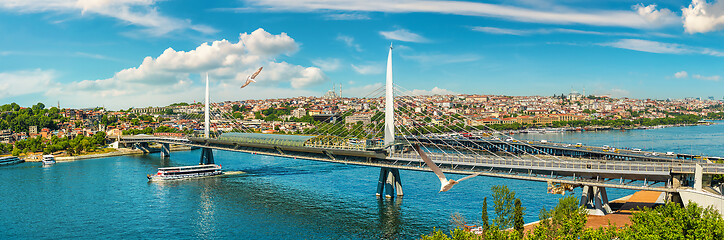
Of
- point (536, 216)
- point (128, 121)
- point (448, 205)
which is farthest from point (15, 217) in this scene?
point (128, 121)

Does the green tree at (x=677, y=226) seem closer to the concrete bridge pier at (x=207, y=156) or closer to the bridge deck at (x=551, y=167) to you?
the bridge deck at (x=551, y=167)

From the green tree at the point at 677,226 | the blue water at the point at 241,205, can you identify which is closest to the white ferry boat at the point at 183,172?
the blue water at the point at 241,205

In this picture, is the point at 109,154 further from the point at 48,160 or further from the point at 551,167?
the point at 551,167

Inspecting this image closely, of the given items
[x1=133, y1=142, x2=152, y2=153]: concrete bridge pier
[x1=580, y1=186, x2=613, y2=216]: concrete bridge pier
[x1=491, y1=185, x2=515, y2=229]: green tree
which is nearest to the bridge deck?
[x1=580, y1=186, x2=613, y2=216]: concrete bridge pier

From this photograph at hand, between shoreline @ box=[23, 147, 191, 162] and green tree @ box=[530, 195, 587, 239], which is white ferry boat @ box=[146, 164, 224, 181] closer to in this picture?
shoreline @ box=[23, 147, 191, 162]

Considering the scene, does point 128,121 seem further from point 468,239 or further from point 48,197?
point 468,239
